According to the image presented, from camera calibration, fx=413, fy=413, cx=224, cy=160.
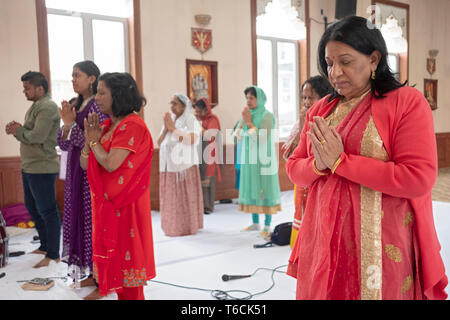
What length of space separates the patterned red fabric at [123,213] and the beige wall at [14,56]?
10.7 feet

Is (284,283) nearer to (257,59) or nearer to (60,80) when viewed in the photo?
(60,80)

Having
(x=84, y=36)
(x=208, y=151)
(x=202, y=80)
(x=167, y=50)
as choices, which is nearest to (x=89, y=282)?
(x=208, y=151)

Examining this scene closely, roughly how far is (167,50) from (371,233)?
5334 millimetres

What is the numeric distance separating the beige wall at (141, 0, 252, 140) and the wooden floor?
10.6 ft

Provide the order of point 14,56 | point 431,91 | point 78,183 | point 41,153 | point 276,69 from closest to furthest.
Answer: point 78,183
point 41,153
point 14,56
point 276,69
point 431,91

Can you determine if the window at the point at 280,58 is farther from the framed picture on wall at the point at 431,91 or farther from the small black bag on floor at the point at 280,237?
the framed picture on wall at the point at 431,91

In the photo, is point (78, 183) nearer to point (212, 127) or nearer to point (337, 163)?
point (337, 163)

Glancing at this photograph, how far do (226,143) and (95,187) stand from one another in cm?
457

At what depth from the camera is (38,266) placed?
136 inches

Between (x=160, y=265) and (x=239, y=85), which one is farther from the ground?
(x=239, y=85)

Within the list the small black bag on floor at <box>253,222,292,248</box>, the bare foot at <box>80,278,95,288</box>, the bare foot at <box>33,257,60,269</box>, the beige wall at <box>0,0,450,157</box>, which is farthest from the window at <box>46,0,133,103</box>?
the small black bag on floor at <box>253,222,292,248</box>

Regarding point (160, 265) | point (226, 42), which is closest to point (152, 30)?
point (226, 42)

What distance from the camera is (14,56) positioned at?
4.85m

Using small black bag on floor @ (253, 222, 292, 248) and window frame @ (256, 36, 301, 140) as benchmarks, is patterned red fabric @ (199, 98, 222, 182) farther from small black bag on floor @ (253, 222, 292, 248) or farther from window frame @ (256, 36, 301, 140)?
window frame @ (256, 36, 301, 140)
